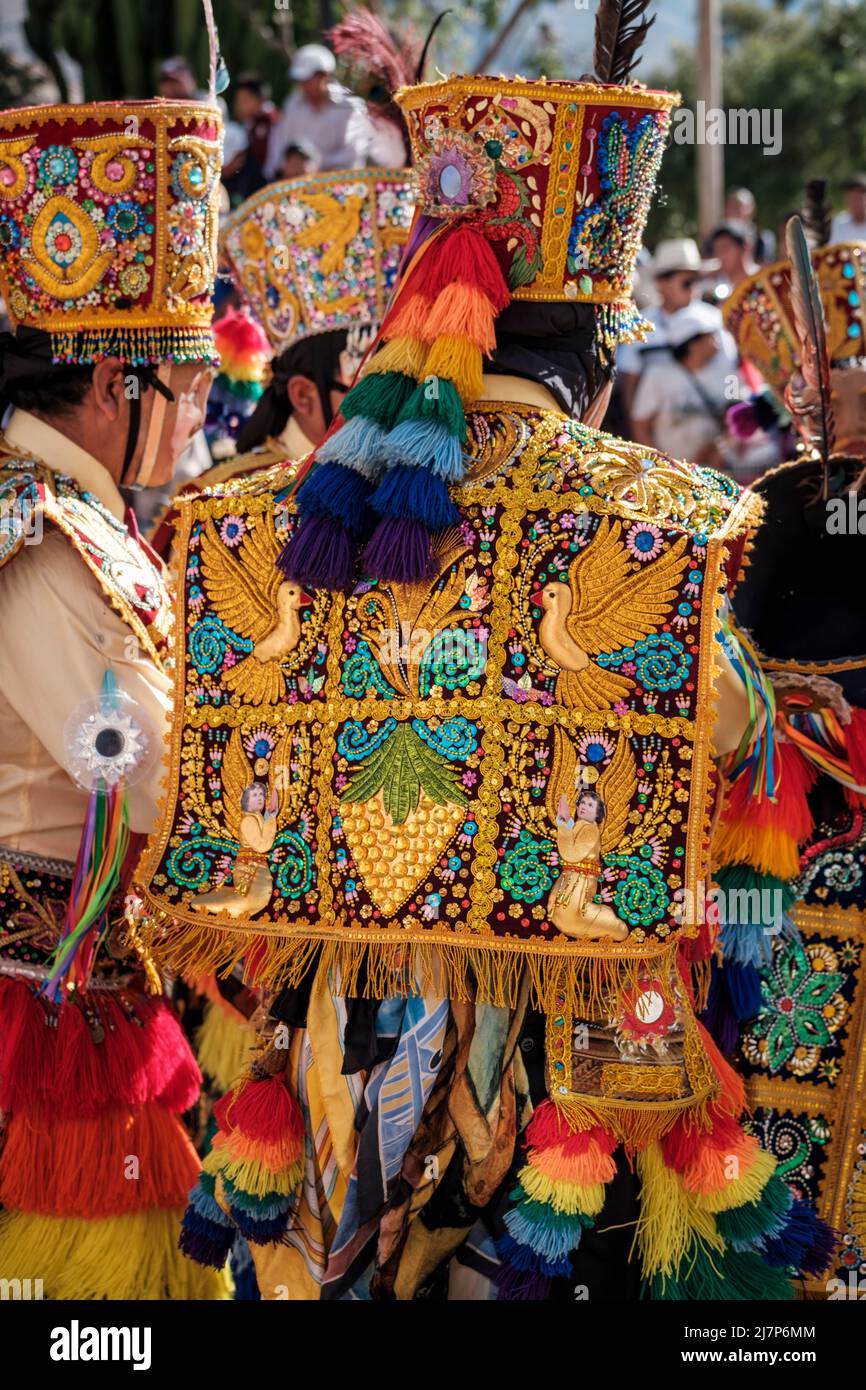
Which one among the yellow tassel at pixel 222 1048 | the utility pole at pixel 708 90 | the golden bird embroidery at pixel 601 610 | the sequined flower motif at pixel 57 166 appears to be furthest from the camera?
the utility pole at pixel 708 90

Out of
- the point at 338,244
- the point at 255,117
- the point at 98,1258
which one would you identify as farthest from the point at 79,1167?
the point at 255,117

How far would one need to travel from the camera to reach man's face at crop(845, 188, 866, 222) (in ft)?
34.2

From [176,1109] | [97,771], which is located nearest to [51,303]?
[97,771]

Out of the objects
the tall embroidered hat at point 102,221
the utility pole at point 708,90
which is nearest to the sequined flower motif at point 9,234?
the tall embroidered hat at point 102,221

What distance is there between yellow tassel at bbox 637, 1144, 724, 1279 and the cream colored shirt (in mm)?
1081

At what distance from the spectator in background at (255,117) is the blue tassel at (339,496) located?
7.86 meters

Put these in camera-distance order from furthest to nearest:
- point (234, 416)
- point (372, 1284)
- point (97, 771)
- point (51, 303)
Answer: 1. point (234, 416)
2. point (51, 303)
3. point (97, 771)
4. point (372, 1284)

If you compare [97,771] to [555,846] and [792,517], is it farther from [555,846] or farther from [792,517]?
[792,517]

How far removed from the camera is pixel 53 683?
3094 millimetres

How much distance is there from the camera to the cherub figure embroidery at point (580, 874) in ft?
8.59

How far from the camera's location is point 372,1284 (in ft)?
9.26

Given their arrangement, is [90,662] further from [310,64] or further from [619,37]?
[310,64]

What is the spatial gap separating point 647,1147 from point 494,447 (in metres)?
1.14

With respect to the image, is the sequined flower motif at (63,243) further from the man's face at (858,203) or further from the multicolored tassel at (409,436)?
the man's face at (858,203)
